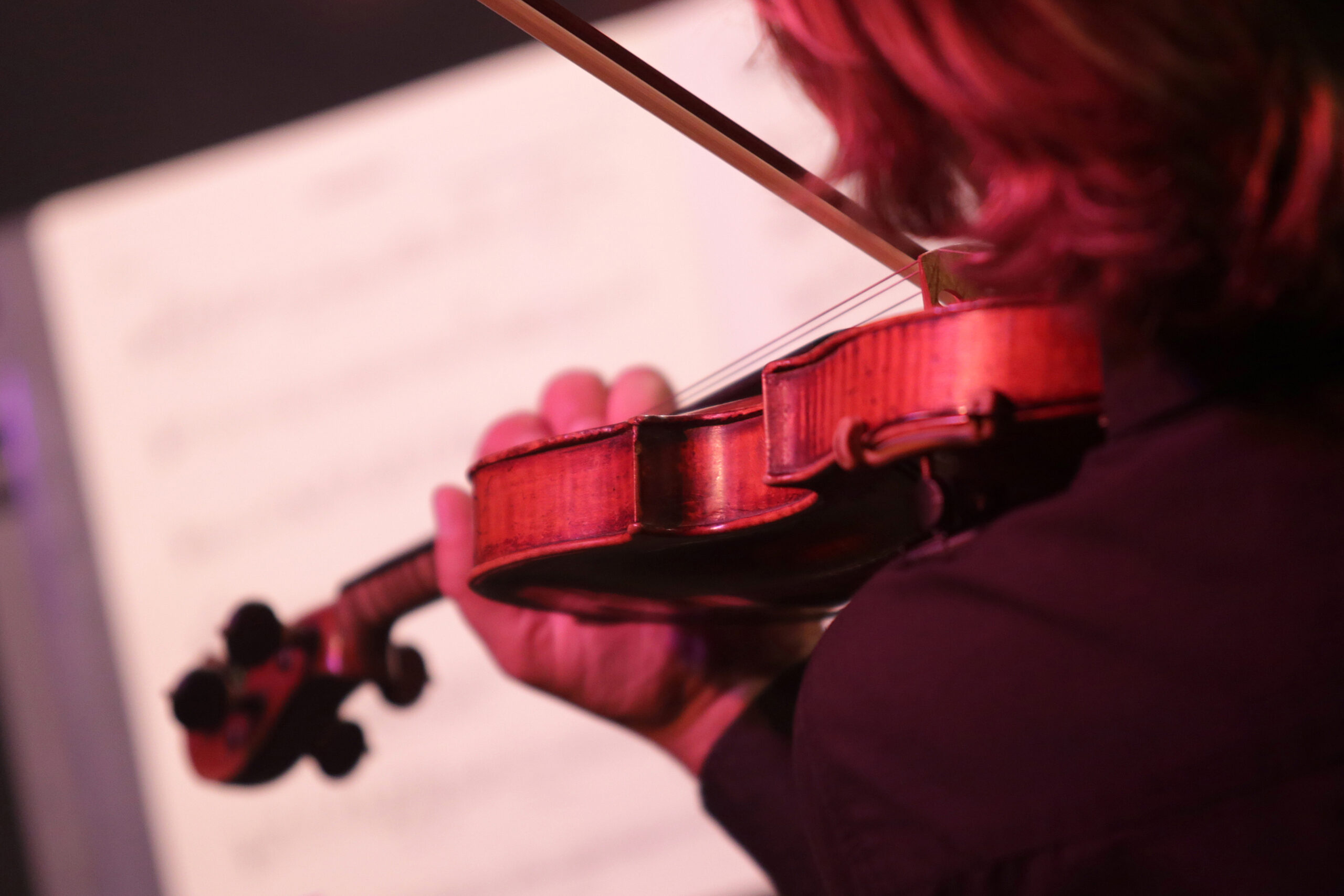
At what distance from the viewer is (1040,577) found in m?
0.33

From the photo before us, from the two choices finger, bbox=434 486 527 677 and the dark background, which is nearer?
finger, bbox=434 486 527 677

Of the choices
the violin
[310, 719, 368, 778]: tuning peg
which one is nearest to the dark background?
the violin

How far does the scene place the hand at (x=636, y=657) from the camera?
0.75m

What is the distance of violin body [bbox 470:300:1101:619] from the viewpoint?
1.40ft

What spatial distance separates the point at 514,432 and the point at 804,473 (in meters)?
0.45

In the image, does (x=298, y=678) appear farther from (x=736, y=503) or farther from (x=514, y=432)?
(x=736, y=503)

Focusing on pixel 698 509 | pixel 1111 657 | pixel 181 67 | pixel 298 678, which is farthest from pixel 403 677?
pixel 181 67

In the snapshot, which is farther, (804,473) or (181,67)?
(181,67)

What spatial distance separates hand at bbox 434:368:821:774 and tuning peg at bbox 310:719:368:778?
0.16 meters

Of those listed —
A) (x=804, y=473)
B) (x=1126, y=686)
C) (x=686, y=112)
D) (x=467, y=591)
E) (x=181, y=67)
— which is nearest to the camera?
(x=1126, y=686)

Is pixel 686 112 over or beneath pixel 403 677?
over

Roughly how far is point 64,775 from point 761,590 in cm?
129

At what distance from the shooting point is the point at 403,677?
860mm

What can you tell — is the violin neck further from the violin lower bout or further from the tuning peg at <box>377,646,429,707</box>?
the violin lower bout
